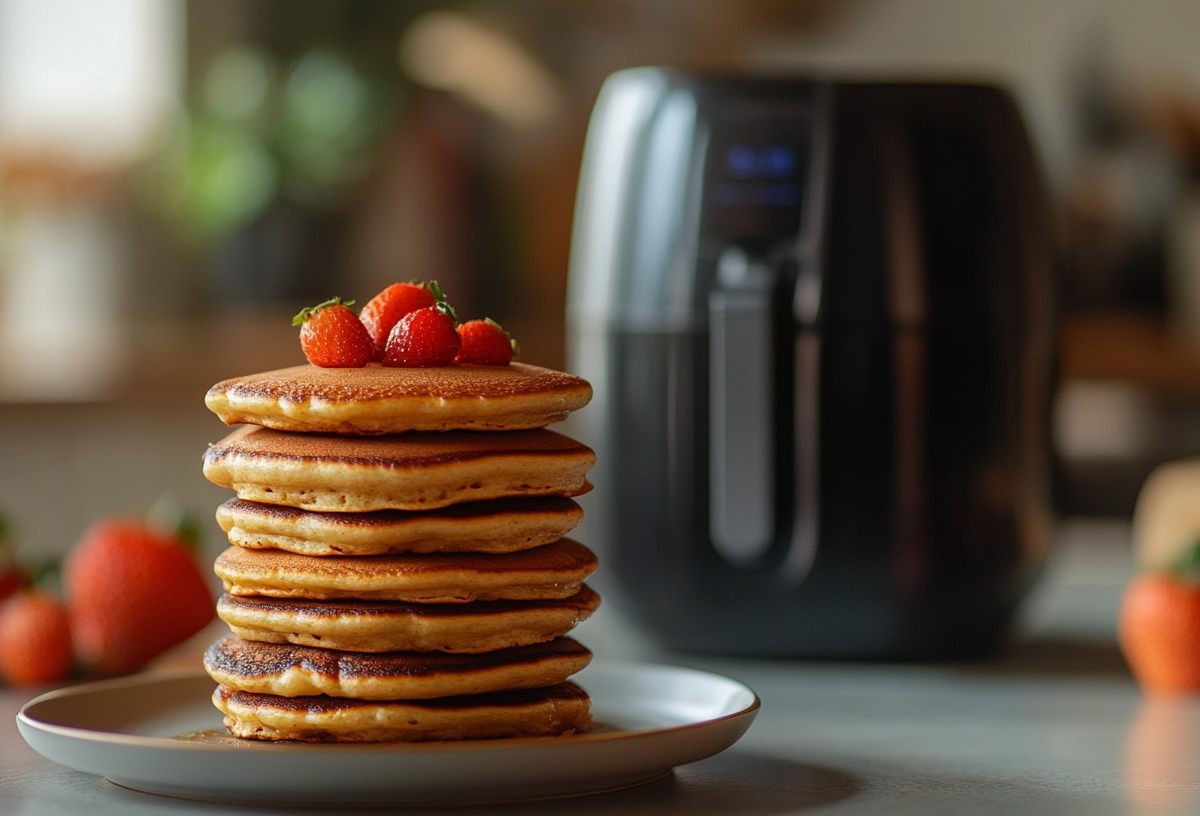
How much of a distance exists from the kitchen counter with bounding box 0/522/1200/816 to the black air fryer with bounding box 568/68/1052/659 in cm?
6

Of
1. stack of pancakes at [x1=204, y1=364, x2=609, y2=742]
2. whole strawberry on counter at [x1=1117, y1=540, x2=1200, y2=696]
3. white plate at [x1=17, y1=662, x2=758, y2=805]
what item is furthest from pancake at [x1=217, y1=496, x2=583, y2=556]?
whole strawberry on counter at [x1=1117, y1=540, x2=1200, y2=696]

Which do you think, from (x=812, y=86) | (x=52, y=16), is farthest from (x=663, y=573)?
(x=52, y=16)

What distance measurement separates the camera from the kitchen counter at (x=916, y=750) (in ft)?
2.35

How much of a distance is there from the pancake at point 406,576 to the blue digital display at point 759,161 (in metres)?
0.48

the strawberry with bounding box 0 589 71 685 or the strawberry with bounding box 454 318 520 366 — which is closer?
the strawberry with bounding box 454 318 520 366

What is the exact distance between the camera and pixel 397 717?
2.35 feet

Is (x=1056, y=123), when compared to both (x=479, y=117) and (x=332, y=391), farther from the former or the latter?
(x=332, y=391)

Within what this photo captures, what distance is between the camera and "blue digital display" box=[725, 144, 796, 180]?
1158mm

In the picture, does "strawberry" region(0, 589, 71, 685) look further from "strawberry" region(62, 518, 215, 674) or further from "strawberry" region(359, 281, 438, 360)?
"strawberry" region(359, 281, 438, 360)

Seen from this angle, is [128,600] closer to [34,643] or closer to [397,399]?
[34,643]

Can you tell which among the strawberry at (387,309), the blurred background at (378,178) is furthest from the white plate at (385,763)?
the blurred background at (378,178)

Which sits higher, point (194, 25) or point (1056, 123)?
point (194, 25)

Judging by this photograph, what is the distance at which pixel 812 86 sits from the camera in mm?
1172

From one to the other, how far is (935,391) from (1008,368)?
0.07 meters
